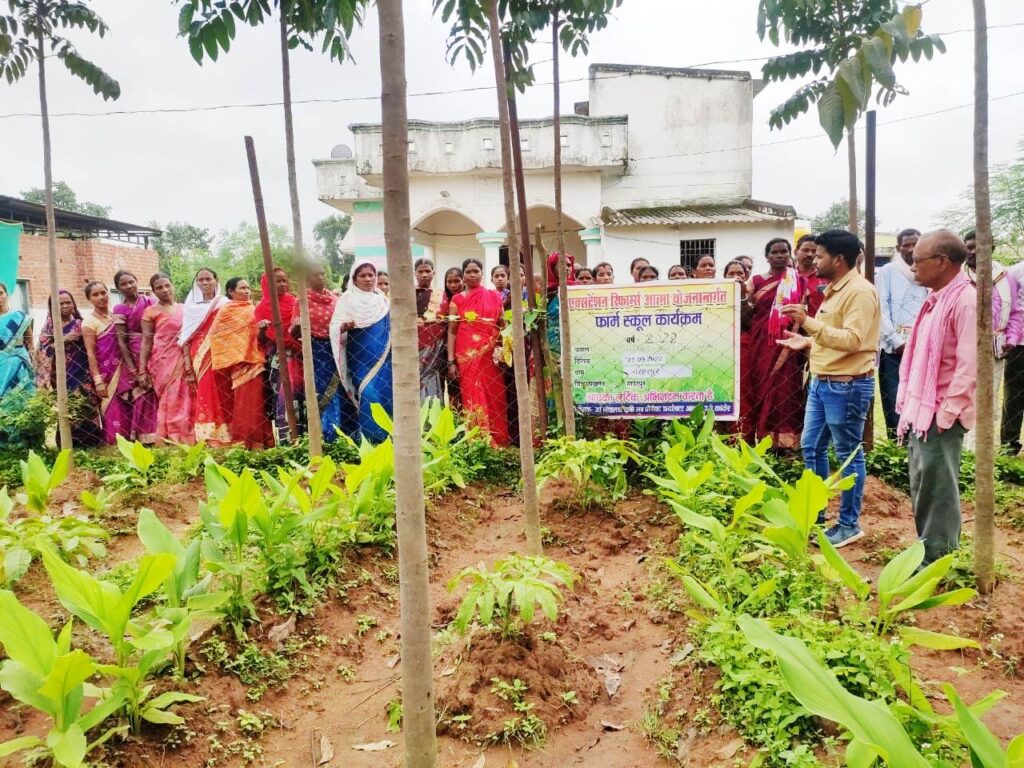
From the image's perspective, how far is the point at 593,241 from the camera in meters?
16.3

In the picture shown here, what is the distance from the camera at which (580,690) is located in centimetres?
234

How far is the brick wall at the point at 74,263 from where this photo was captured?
17.0m

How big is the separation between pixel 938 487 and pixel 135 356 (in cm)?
609

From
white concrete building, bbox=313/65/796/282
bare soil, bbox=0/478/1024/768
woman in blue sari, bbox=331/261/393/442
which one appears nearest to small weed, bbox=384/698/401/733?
bare soil, bbox=0/478/1024/768

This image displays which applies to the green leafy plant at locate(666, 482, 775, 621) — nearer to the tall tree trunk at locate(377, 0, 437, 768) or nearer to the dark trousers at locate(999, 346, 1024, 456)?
the tall tree trunk at locate(377, 0, 437, 768)

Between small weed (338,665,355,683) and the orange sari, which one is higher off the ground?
the orange sari

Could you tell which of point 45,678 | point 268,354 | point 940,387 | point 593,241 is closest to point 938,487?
point 940,387

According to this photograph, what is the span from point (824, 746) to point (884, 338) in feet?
13.1

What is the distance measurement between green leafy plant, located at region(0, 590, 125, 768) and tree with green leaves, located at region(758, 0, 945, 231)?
8.63 feet

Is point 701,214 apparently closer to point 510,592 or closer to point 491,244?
point 491,244

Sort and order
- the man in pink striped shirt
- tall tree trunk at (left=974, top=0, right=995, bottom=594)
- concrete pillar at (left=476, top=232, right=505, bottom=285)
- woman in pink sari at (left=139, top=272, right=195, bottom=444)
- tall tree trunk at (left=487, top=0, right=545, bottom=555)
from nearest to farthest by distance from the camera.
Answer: tall tree trunk at (left=974, top=0, right=995, bottom=594) → the man in pink striped shirt → tall tree trunk at (left=487, top=0, right=545, bottom=555) → woman in pink sari at (left=139, top=272, right=195, bottom=444) → concrete pillar at (left=476, top=232, right=505, bottom=285)

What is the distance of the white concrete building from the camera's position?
1577cm

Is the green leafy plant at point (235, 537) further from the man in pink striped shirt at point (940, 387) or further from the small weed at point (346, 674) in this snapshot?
the man in pink striped shirt at point (940, 387)

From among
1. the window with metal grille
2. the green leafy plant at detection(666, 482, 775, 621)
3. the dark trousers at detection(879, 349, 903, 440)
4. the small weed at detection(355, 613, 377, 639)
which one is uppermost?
the window with metal grille
